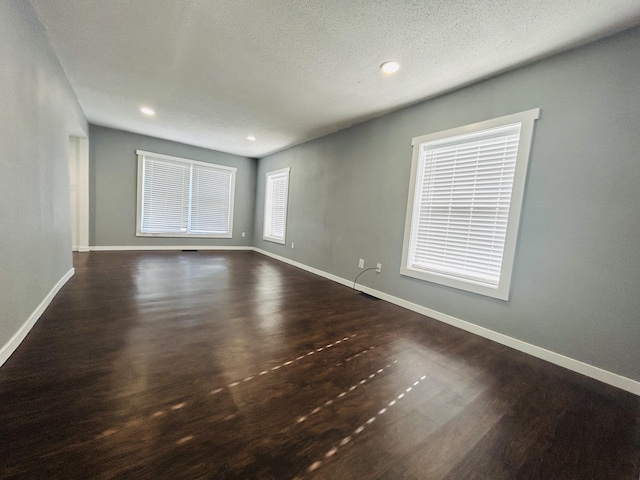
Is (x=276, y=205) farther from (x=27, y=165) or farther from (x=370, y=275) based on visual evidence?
(x=27, y=165)

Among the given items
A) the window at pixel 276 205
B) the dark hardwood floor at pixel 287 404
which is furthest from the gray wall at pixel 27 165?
the window at pixel 276 205

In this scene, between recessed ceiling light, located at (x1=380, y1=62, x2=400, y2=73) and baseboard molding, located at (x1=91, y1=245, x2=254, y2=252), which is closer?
recessed ceiling light, located at (x1=380, y1=62, x2=400, y2=73)

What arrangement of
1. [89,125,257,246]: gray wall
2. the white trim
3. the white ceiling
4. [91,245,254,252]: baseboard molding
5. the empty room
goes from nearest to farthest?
1. the empty room
2. the white ceiling
3. [89,125,257,246]: gray wall
4. [91,245,254,252]: baseboard molding
5. the white trim

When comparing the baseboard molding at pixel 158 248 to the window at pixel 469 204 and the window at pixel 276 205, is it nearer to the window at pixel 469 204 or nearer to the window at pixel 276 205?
the window at pixel 276 205

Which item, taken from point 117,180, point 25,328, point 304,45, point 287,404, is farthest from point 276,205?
point 287,404

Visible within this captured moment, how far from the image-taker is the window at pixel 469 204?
234 centimetres

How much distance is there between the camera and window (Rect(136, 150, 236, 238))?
18.6 ft

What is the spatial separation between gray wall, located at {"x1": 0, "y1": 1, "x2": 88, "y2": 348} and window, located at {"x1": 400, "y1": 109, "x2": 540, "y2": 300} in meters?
3.51

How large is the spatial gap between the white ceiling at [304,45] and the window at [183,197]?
7.25 ft

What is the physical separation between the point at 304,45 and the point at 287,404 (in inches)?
109

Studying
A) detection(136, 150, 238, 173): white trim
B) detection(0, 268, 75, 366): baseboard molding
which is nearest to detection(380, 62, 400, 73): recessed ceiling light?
detection(0, 268, 75, 366): baseboard molding

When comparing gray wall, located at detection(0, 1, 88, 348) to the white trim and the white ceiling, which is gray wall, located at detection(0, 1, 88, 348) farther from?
the white trim

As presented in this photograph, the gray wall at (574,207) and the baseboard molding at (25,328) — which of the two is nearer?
the baseboard molding at (25,328)

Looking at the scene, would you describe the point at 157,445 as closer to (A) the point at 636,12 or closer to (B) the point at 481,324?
(B) the point at 481,324
